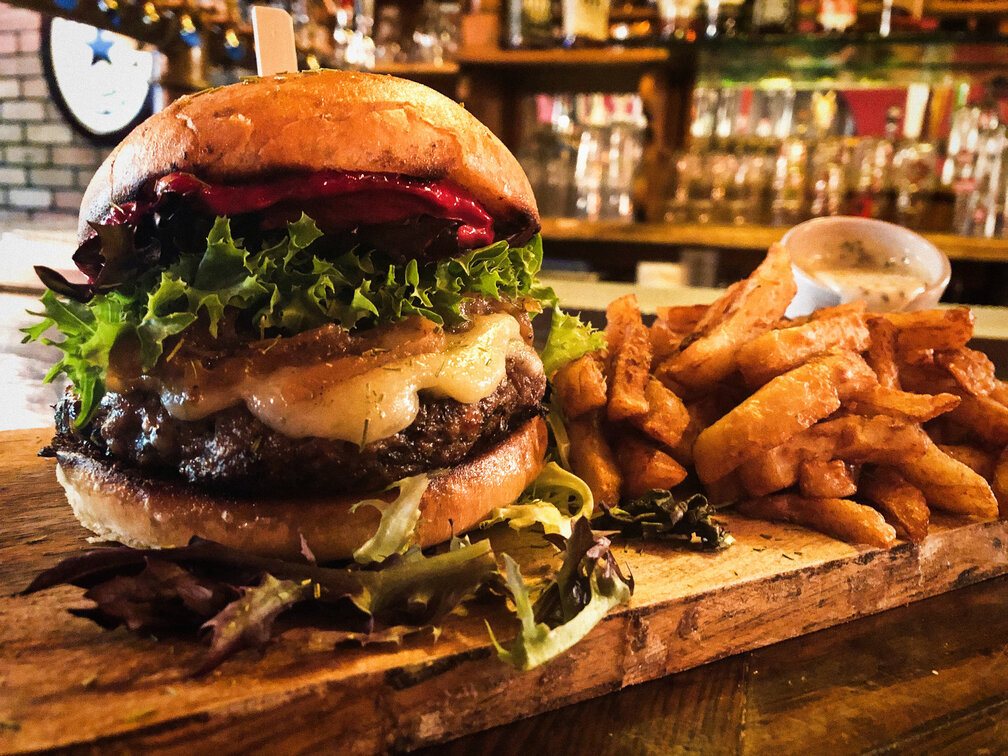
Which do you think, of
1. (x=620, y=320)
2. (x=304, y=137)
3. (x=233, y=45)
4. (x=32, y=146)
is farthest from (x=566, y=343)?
(x=32, y=146)

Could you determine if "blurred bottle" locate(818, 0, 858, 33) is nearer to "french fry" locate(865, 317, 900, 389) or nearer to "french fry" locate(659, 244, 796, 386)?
"french fry" locate(659, 244, 796, 386)

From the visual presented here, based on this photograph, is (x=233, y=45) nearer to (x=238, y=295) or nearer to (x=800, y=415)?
(x=238, y=295)

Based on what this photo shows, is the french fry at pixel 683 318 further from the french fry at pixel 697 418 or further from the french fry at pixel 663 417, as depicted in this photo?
the french fry at pixel 663 417

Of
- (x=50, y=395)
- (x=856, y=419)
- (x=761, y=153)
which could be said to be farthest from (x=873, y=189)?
(x=50, y=395)

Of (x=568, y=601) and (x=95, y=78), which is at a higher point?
(x=95, y=78)

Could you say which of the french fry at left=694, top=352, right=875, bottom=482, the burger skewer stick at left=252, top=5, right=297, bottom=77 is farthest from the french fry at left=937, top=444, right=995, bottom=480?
the burger skewer stick at left=252, top=5, right=297, bottom=77

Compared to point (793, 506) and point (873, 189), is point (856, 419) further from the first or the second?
point (873, 189)

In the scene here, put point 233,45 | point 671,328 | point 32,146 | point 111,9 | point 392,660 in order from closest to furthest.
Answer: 1. point 392,660
2. point 671,328
3. point 111,9
4. point 233,45
5. point 32,146

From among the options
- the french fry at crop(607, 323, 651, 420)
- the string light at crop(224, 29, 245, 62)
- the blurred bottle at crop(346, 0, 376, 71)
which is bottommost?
the french fry at crop(607, 323, 651, 420)
